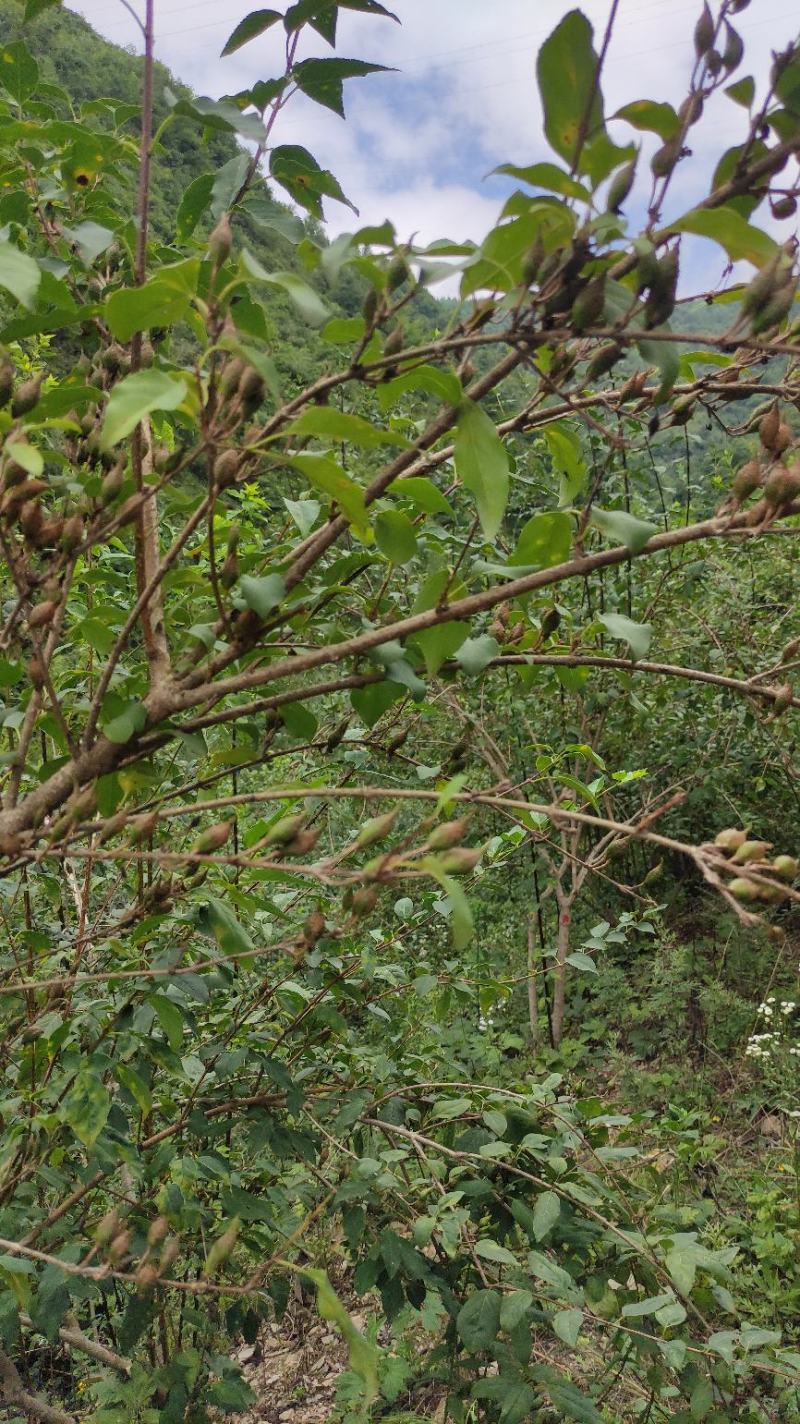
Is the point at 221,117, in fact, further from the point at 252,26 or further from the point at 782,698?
the point at 782,698

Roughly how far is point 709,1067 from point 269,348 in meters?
3.31

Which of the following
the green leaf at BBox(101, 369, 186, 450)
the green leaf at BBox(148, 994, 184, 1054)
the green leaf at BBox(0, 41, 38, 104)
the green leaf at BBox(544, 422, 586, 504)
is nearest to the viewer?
the green leaf at BBox(101, 369, 186, 450)

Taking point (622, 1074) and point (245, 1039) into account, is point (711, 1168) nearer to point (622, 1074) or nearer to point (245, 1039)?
point (622, 1074)

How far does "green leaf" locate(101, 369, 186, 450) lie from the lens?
556 mm

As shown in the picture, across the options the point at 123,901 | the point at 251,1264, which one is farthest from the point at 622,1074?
the point at 123,901

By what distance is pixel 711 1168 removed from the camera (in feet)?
9.91

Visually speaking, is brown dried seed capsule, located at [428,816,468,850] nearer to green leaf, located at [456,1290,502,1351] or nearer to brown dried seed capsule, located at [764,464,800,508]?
A: brown dried seed capsule, located at [764,464,800,508]

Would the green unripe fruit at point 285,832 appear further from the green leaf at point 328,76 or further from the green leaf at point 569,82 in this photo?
the green leaf at point 328,76

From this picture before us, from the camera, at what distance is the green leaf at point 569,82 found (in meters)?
0.59

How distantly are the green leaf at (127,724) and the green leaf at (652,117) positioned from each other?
0.58 meters

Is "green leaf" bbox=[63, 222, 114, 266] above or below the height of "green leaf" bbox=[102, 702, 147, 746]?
above

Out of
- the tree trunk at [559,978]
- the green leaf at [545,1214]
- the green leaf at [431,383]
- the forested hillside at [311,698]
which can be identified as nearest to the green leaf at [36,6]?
the forested hillside at [311,698]

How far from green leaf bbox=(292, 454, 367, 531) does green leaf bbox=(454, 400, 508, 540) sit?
8cm

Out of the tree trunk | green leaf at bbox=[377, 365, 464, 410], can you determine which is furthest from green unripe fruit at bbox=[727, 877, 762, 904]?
the tree trunk
